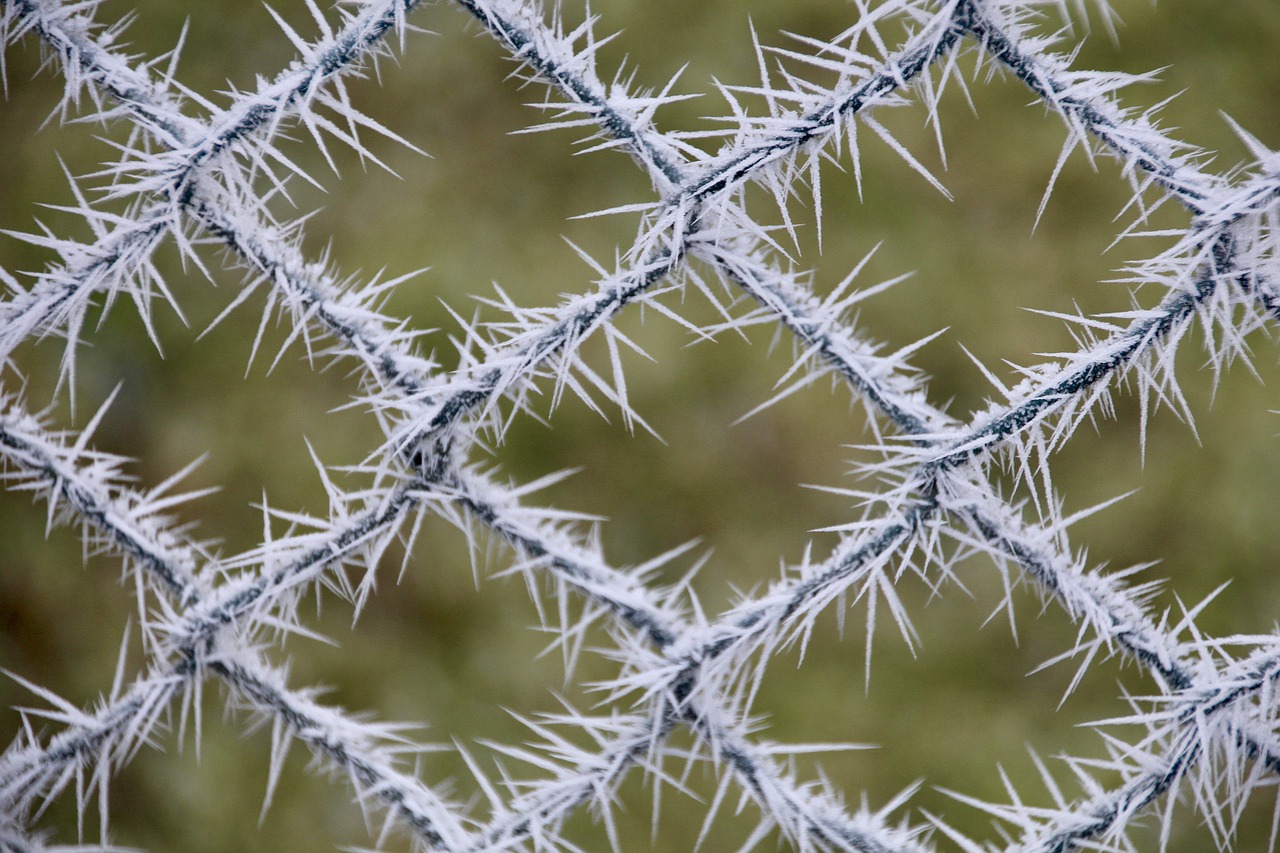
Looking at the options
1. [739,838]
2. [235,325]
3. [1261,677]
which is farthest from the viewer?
[235,325]

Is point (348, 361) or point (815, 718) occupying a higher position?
point (348, 361)

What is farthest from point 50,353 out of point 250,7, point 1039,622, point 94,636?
point 1039,622

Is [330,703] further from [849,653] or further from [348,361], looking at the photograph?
[849,653]

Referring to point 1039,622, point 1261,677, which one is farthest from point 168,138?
point 1039,622

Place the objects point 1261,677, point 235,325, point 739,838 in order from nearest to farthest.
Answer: point 1261,677 → point 739,838 → point 235,325

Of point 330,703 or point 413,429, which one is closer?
point 413,429

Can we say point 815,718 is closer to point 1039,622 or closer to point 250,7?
point 1039,622

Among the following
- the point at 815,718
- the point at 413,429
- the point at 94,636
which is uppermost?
the point at 413,429
